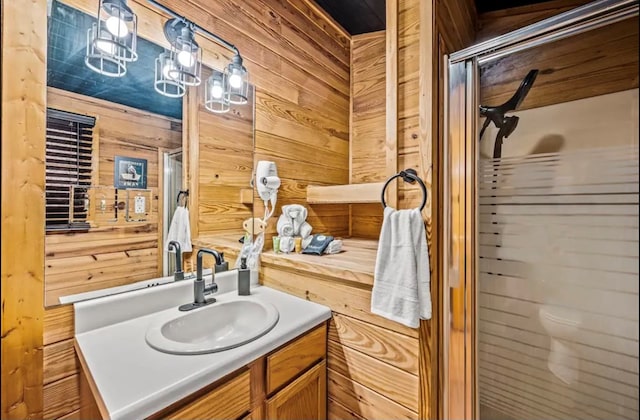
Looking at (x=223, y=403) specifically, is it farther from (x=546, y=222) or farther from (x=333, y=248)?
(x=546, y=222)

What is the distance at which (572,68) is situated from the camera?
97 cm

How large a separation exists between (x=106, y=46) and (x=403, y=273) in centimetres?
130

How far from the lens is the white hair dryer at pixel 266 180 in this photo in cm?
144

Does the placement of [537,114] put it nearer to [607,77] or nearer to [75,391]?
[607,77]

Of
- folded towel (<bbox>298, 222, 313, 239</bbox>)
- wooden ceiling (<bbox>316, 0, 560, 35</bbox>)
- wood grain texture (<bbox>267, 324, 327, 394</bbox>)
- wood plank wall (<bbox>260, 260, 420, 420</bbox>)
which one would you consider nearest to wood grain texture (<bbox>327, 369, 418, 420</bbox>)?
wood plank wall (<bbox>260, 260, 420, 420</bbox>)

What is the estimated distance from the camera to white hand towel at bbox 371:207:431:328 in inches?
37.4

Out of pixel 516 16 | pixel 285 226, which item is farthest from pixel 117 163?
pixel 516 16

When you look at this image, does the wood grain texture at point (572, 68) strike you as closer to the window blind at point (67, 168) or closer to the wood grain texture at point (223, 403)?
the wood grain texture at point (223, 403)

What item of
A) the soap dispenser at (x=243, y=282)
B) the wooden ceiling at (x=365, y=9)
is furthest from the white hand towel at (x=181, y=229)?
the wooden ceiling at (x=365, y=9)

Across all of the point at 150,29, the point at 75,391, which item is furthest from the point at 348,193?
the point at 75,391

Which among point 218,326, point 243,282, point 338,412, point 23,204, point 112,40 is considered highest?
point 112,40

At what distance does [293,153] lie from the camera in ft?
5.48

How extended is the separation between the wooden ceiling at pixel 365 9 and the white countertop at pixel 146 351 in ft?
5.52

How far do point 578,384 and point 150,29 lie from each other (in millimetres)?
1951
